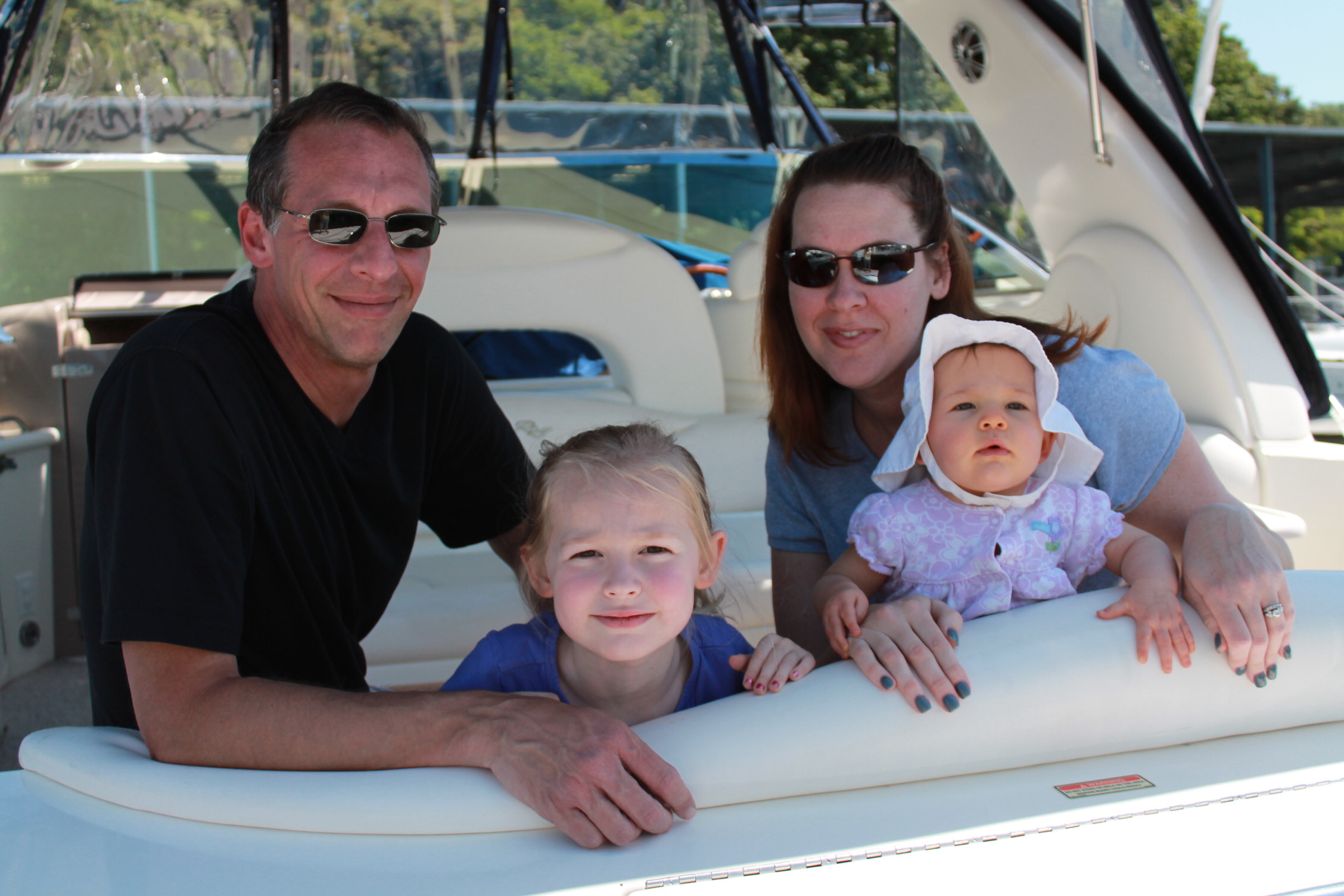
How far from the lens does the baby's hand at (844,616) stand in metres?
1.25

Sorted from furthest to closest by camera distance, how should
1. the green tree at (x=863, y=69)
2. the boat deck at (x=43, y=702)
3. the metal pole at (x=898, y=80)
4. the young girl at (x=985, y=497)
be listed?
the metal pole at (x=898, y=80) < the green tree at (x=863, y=69) < the boat deck at (x=43, y=702) < the young girl at (x=985, y=497)

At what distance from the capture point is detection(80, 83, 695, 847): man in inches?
40.7

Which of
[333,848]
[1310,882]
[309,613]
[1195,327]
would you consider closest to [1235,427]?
[1195,327]

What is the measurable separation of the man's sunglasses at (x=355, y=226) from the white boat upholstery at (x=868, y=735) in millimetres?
697

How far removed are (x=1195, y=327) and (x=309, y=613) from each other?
6.71ft

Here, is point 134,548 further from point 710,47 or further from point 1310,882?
point 710,47

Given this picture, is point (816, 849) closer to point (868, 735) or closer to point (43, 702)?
point (868, 735)

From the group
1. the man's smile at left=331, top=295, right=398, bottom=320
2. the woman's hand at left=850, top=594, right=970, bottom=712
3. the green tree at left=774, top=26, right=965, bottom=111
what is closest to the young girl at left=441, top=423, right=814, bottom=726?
the woman's hand at left=850, top=594, right=970, bottom=712

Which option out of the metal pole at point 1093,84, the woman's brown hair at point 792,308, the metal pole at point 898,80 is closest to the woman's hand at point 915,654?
the woman's brown hair at point 792,308

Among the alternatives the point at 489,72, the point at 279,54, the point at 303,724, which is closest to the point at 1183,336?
the point at 303,724

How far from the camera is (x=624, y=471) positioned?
49.9 inches

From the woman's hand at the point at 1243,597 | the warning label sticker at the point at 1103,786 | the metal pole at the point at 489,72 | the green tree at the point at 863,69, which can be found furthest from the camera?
the metal pole at the point at 489,72

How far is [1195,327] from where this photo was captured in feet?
7.83

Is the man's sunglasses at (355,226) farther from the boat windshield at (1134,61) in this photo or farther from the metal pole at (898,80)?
the metal pole at (898,80)
